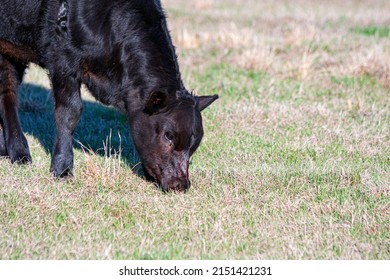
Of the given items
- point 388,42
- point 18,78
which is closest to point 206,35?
point 388,42

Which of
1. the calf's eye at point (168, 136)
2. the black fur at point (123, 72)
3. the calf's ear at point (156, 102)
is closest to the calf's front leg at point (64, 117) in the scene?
the black fur at point (123, 72)

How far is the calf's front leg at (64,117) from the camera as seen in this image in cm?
716

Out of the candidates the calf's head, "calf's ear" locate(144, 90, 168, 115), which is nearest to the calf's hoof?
the calf's head

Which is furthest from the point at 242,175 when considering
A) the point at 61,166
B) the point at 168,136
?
the point at 61,166

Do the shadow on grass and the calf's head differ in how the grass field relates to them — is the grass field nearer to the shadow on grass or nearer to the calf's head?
the shadow on grass

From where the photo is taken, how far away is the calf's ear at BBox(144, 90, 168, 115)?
6.57 m

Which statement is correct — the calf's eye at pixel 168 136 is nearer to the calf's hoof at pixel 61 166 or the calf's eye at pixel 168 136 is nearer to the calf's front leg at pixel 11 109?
the calf's hoof at pixel 61 166

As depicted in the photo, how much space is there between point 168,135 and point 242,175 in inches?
42.2

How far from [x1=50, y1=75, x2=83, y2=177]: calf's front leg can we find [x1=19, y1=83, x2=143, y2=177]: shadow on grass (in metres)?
0.75

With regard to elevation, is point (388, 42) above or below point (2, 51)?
below

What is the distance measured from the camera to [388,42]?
14609 millimetres

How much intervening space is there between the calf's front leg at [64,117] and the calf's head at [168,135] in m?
0.70

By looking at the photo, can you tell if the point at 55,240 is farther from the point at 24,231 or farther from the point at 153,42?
the point at 153,42

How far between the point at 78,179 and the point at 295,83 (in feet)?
17.7
